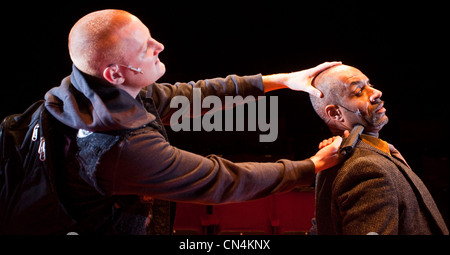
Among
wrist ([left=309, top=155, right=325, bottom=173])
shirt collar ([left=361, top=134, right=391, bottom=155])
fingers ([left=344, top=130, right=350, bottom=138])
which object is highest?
fingers ([left=344, top=130, right=350, bottom=138])

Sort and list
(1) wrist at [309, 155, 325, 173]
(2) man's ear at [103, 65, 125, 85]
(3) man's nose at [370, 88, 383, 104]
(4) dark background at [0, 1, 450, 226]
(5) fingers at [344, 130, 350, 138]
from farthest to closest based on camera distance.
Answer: (4) dark background at [0, 1, 450, 226] < (5) fingers at [344, 130, 350, 138] < (3) man's nose at [370, 88, 383, 104] < (1) wrist at [309, 155, 325, 173] < (2) man's ear at [103, 65, 125, 85]

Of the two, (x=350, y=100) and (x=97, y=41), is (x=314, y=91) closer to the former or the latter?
(x=350, y=100)

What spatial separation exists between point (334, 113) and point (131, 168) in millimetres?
978

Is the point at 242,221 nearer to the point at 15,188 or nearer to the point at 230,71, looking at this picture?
the point at 230,71

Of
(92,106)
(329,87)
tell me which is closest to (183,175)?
(92,106)

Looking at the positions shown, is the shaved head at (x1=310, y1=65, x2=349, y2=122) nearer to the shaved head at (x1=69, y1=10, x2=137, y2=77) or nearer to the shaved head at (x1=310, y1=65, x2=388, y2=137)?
the shaved head at (x1=310, y1=65, x2=388, y2=137)

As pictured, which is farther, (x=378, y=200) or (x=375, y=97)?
(x=375, y=97)

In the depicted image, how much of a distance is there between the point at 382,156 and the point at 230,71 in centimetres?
215

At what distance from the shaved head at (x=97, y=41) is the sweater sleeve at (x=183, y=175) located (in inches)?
12.3

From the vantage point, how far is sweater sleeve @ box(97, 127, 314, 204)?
3.77ft

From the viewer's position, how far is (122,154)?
114 cm

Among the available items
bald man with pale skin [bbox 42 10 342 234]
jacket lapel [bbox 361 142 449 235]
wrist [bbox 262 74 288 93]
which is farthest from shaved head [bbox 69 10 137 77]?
jacket lapel [bbox 361 142 449 235]

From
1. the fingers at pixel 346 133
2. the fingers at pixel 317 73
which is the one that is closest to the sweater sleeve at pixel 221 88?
the fingers at pixel 317 73

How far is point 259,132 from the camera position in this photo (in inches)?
147
